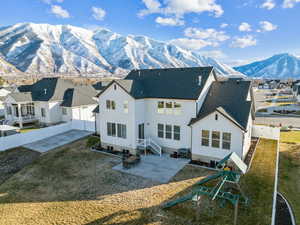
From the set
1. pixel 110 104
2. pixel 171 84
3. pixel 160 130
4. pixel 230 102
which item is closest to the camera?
pixel 230 102

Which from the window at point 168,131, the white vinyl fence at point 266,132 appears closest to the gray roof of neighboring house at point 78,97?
the window at point 168,131

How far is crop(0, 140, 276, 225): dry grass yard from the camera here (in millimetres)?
10677

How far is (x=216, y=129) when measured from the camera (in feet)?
53.3

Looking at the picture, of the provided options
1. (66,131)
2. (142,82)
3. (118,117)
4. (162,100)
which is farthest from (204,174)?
(66,131)

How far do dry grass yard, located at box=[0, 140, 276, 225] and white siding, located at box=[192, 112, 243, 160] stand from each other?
174cm

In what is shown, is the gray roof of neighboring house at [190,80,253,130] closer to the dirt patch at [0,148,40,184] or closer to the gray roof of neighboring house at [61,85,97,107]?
the dirt patch at [0,148,40,184]

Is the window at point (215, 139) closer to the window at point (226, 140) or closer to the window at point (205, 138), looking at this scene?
the window at point (226, 140)

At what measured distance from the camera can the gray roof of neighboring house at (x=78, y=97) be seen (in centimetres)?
3170

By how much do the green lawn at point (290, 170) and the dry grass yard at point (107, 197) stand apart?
4.15ft

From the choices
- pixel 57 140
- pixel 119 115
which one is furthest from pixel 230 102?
pixel 57 140

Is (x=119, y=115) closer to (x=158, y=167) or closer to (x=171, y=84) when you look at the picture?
(x=171, y=84)

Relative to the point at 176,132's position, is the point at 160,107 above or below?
above

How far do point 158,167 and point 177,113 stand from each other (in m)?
5.44

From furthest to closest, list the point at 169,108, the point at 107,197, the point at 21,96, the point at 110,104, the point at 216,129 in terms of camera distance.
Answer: the point at 21,96, the point at 110,104, the point at 169,108, the point at 216,129, the point at 107,197
